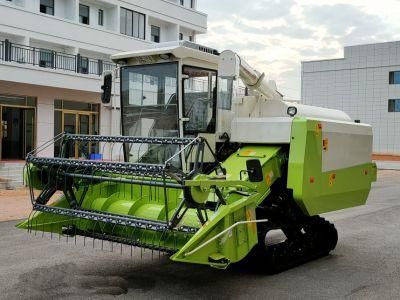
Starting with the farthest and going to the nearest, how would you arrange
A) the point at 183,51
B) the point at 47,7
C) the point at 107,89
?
the point at 47,7 < the point at 107,89 < the point at 183,51

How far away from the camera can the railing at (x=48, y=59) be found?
2089cm

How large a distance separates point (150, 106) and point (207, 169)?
48.1 inches

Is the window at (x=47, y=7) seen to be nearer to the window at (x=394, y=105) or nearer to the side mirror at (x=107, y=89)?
the side mirror at (x=107, y=89)

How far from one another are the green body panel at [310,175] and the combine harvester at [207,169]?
0.01 metres

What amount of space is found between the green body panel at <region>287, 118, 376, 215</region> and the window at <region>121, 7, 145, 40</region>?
25.3 metres

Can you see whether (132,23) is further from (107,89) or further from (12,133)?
(107,89)

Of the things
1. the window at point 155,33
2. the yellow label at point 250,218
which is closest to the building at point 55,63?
the window at point 155,33

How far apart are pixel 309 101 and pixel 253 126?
4019 cm

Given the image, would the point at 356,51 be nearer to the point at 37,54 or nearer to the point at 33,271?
the point at 37,54

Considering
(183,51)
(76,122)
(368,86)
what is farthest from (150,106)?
(368,86)

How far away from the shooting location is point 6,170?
1906 centimetres

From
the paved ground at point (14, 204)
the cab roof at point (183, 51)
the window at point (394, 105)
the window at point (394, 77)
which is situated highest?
the window at point (394, 77)

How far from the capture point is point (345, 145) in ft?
25.2

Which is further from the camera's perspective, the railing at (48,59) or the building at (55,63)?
the building at (55,63)
